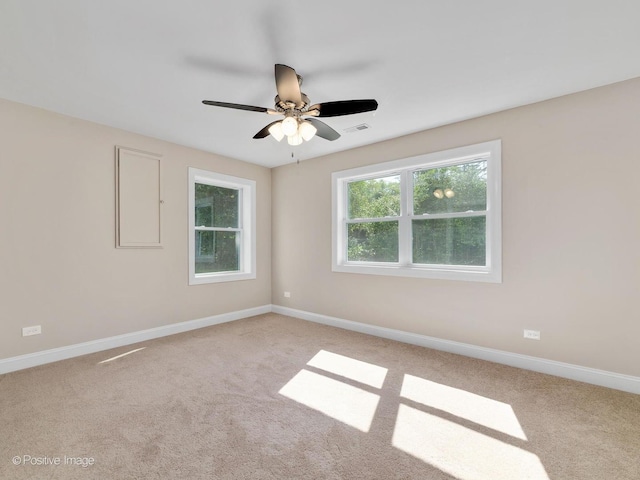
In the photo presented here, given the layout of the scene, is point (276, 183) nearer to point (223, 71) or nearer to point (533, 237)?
point (223, 71)

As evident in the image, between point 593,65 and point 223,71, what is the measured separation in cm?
289

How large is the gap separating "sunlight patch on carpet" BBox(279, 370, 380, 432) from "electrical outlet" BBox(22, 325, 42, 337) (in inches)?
103

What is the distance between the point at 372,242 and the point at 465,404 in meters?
2.36

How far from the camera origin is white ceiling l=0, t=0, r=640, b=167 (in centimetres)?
178

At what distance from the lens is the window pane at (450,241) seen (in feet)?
10.9

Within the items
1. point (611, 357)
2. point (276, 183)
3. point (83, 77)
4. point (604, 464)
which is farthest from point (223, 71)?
point (611, 357)

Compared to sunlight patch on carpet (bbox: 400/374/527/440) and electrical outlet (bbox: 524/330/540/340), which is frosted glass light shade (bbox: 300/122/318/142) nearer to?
sunlight patch on carpet (bbox: 400/374/527/440)

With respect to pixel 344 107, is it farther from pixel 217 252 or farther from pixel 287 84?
pixel 217 252

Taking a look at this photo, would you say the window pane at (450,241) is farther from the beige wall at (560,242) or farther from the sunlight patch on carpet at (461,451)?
the sunlight patch on carpet at (461,451)

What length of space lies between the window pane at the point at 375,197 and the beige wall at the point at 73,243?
2463mm

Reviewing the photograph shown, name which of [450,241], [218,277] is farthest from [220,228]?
[450,241]

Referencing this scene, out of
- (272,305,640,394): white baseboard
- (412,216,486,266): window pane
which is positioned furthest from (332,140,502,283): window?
(272,305,640,394): white baseboard

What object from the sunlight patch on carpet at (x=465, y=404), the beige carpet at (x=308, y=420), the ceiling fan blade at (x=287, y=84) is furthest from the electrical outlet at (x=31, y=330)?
the sunlight patch on carpet at (x=465, y=404)

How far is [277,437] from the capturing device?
1917mm
